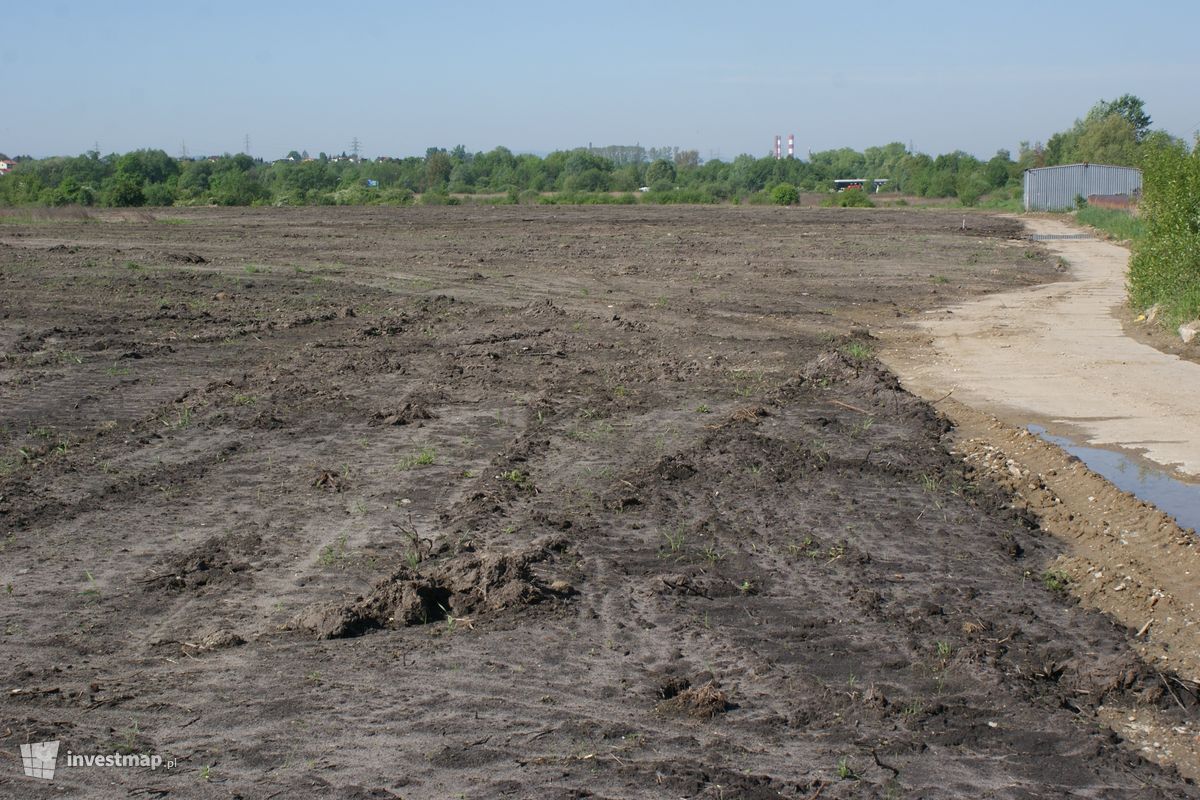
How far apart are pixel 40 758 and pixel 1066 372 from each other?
14566 millimetres

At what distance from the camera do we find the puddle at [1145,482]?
983cm

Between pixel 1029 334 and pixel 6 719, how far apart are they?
18.1 meters

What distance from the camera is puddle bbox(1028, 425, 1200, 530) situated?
9.83 m

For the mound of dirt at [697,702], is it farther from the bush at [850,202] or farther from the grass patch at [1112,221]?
the bush at [850,202]

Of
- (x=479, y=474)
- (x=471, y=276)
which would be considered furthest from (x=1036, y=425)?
(x=471, y=276)

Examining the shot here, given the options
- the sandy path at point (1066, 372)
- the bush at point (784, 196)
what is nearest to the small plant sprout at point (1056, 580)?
the sandy path at point (1066, 372)

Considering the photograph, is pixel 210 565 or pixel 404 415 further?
pixel 404 415


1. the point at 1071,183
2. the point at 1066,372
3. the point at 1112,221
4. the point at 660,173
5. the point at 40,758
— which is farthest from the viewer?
the point at 660,173

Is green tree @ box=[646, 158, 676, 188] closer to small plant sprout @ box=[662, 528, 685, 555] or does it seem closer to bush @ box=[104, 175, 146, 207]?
bush @ box=[104, 175, 146, 207]

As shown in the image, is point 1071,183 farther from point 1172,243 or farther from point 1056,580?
point 1056,580

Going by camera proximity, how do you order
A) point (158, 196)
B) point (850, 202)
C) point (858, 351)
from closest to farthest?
point (858, 351) < point (158, 196) < point (850, 202)

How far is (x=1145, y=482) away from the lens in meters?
10.7

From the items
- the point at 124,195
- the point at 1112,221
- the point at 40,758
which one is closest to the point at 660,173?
the point at 124,195

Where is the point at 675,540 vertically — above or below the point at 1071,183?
below
